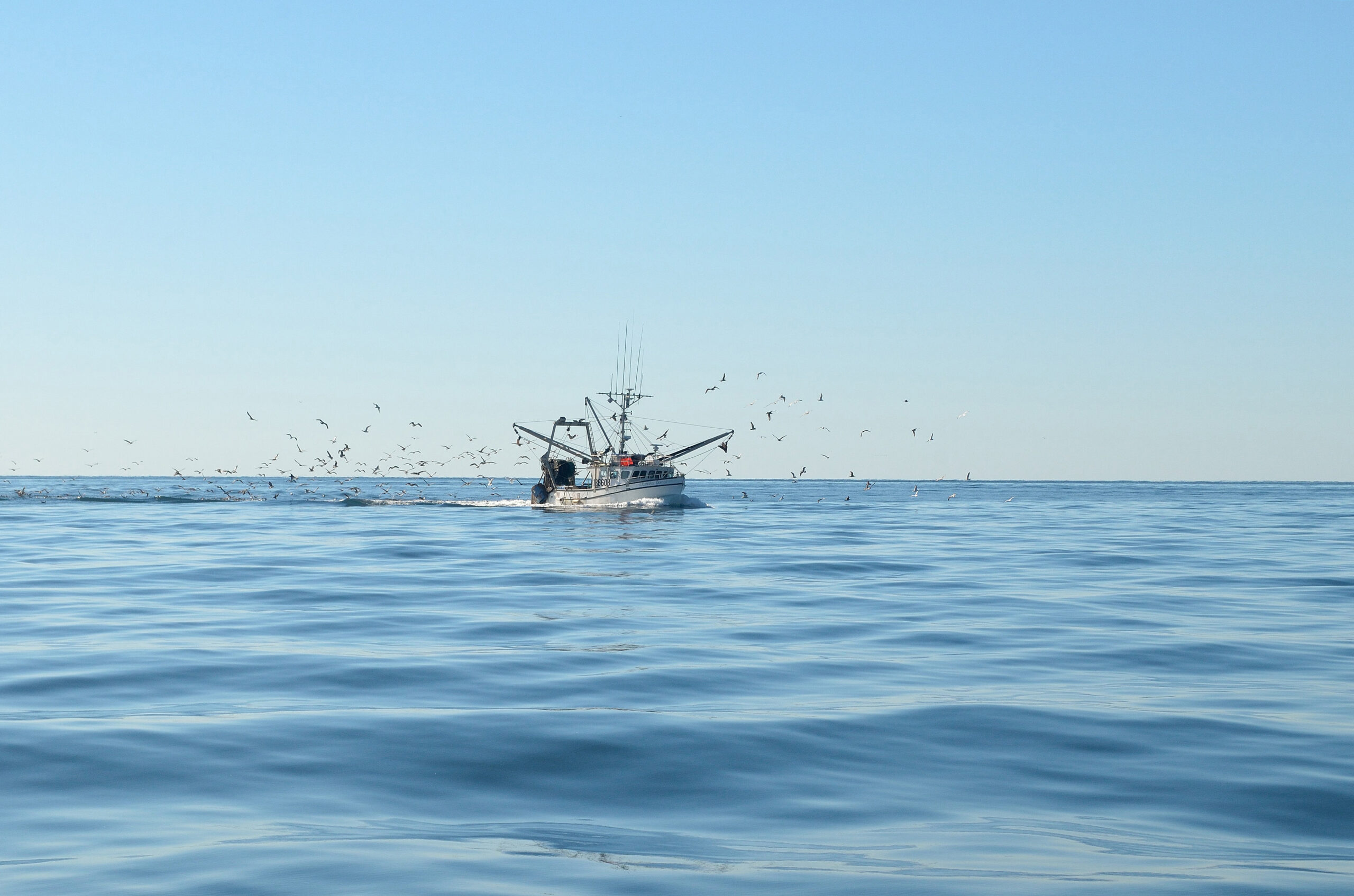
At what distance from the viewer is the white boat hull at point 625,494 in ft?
328

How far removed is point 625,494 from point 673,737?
88.1 metres

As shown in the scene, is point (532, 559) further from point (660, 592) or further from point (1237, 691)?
point (1237, 691)

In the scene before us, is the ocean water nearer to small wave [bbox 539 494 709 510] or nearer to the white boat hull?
small wave [bbox 539 494 709 510]

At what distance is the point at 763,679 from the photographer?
15.7 meters

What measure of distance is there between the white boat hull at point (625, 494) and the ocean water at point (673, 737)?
6979 cm

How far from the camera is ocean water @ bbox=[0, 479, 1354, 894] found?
809 centimetres

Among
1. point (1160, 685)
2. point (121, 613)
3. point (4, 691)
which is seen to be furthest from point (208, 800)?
point (121, 613)

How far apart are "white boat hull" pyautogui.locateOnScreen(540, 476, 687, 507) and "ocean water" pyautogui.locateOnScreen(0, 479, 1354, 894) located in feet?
229

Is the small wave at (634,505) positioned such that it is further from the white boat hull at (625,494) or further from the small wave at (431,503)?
the small wave at (431,503)

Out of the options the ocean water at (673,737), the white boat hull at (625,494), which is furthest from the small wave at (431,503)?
the ocean water at (673,737)

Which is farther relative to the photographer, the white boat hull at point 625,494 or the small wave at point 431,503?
the small wave at point 431,503

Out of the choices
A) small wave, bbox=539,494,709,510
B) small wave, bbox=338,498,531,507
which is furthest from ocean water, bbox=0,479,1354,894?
small wave, bbox=338,498,531,507

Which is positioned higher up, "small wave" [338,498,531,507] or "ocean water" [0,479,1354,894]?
"ocean water" [0,479,1354,894]

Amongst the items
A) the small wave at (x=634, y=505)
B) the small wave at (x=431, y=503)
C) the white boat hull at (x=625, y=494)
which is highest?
the white boat hull at (x=625, y=494)
